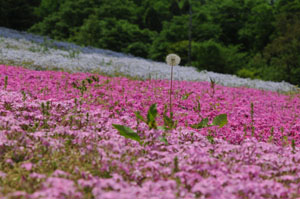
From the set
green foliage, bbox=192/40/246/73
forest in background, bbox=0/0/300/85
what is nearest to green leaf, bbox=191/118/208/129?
forest in background, bbox=0/0/300/85

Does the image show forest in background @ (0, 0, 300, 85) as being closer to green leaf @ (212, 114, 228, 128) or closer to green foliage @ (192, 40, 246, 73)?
green foliage @ (192, 40, 246, 73)

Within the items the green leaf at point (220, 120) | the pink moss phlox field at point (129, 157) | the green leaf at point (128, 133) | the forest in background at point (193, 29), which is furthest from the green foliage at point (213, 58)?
the green leaf at point (128, 133)

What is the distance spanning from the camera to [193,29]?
40094 millimetres

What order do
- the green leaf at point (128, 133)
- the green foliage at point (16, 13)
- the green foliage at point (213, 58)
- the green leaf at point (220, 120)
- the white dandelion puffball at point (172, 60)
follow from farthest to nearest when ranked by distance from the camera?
the green foliage at point (16, 13) → the green foliage at point (213, 58) → the white dandelion puffball at point (172, 60) → the green leaf at point (220, 120) → the green leaf at point (128, 133)

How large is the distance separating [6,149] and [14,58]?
1177 cm

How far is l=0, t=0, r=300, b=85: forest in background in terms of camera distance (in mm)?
30688

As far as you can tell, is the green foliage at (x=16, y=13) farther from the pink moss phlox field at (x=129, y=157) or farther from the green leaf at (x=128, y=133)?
the green leaf at (x=128, y=133)

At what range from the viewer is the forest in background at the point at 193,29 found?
30.7m

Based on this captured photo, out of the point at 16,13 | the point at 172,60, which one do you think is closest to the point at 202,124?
the point at 172,60

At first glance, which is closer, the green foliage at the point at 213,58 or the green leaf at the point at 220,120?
the green leaf at the point at 220,120

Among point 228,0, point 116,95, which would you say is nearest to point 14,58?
point 116,95

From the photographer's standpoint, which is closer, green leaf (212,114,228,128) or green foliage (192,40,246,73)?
green leaf (212,114,228,128)

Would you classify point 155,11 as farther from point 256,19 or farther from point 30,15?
point 30,15

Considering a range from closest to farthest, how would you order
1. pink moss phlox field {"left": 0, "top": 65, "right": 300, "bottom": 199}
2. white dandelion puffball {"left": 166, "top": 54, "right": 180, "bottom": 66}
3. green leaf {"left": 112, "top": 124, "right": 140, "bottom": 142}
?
pink moss phlox field {"left": 0, "top": 65, "right": 300, "bottom": 199} < green leaf {"left": 112, "top": 124, "right": 140, "bottom": 142} < white dandelion puffball {"left": 166, "top": 54, "right": 180, "bottom": 66}
